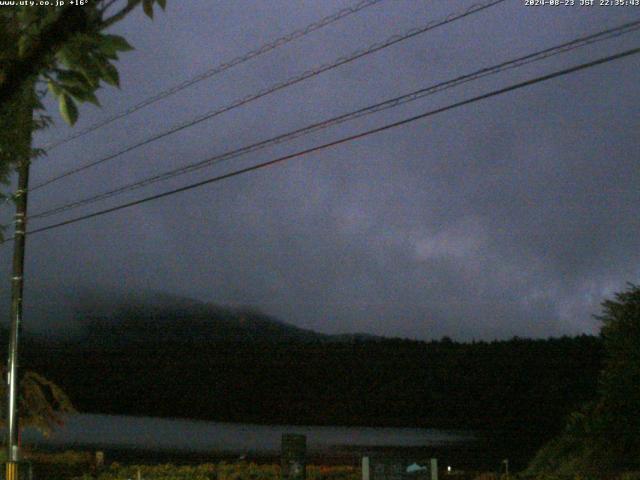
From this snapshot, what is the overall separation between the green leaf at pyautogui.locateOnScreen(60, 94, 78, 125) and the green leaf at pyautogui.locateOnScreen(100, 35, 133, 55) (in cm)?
35

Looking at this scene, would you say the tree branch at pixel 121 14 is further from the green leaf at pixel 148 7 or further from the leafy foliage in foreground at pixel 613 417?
the leafy foliage in foreground at pixel 613 417

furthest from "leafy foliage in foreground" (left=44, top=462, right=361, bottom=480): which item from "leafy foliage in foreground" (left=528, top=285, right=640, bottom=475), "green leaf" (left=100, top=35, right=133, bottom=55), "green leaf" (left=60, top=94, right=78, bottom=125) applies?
"green leaf" (left=100, top=35, right=133, bottom=55)

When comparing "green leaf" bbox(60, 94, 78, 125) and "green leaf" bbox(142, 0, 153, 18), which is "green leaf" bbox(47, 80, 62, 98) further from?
"green leaf" bbox(142, 0, 153, 18)

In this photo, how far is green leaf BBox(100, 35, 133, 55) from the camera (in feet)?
16.0

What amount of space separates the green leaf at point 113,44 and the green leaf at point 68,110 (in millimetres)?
346

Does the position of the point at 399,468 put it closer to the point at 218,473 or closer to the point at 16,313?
→ the point at 218,473

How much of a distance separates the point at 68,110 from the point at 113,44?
44 cm

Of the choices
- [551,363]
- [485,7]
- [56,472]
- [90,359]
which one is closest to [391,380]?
[551,363]

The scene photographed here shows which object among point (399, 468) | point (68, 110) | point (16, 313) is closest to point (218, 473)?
point (16, 313)

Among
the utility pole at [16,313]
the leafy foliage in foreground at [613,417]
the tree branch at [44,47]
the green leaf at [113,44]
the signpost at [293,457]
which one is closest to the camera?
the tree branch at [44,47]

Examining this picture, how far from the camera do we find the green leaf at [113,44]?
4.88m

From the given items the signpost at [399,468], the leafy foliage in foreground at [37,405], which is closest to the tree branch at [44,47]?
the signpost at [399,468]

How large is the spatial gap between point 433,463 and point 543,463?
6.87 meters

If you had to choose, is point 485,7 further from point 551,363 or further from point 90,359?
point 90,359
